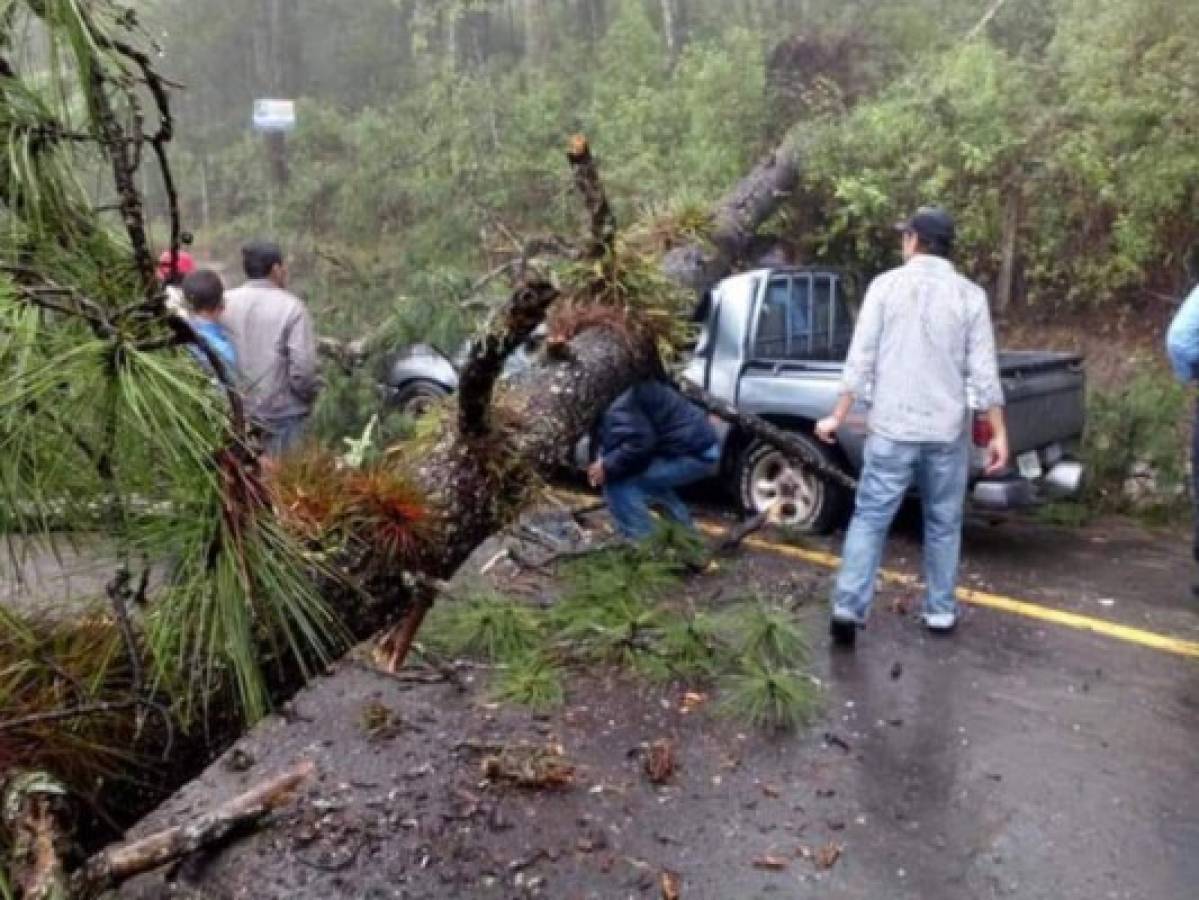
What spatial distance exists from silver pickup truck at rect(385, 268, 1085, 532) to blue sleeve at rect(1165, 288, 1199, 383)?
1.03m

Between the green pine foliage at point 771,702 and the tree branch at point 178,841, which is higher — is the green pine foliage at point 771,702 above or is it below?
below

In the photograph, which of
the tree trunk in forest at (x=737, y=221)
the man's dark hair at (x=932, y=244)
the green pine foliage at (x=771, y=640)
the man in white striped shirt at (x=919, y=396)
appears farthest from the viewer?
the tree trunk in forest at (x=737, y=221)

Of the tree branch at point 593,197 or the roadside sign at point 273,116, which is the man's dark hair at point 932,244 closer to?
the tree branch at point 593,197

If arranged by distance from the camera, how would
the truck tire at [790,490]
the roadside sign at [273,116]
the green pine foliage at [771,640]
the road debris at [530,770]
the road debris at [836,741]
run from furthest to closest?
the roadside sign at [273,116], the truck tire at [790,490], the green pine foliage at [771,640], the road debris at [836,741], the road debris at [530,770]

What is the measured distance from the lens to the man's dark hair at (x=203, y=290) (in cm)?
570

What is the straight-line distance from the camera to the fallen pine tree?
1.91m

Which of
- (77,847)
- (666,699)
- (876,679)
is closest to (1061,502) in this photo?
(876,679)

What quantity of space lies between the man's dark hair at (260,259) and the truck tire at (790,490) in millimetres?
3241

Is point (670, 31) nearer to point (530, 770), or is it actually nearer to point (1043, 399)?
point (1043, 399)

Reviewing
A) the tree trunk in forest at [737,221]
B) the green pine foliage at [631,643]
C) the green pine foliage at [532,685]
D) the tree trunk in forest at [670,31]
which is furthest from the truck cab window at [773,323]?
the tree trunk in forest at [670,31]

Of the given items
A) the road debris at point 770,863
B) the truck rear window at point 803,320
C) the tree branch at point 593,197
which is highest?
the tree branch at point 593,197

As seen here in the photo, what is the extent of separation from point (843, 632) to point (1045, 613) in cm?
128

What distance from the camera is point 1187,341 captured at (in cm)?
606

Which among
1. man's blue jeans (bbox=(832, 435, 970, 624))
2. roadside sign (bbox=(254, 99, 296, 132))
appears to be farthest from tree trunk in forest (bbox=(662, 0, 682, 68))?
man's blue jeans (bbox=(832, 435, 970, 624))
